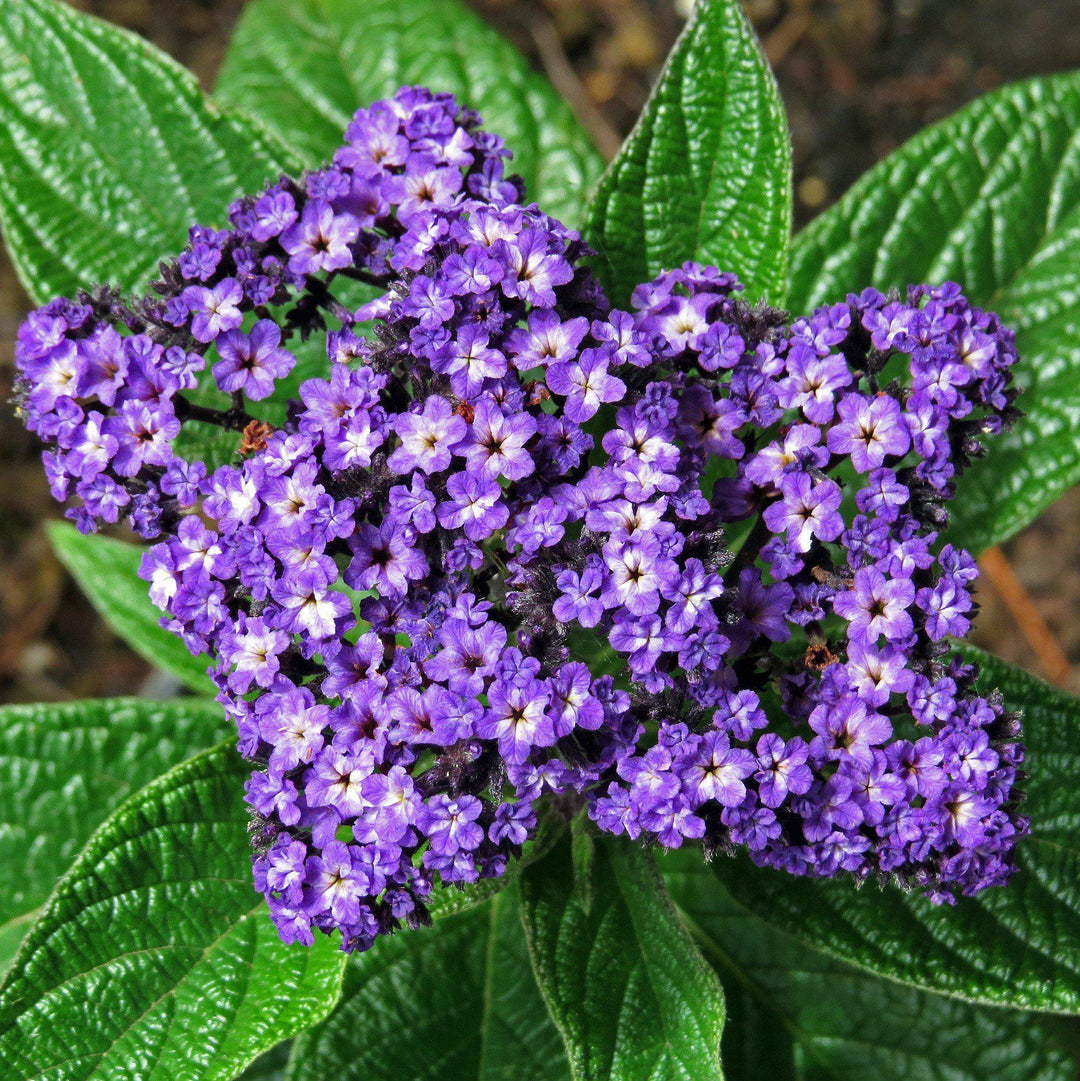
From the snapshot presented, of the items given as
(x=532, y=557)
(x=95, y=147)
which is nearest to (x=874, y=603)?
(x=532, y=557)

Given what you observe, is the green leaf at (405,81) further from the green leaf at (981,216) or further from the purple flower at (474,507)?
the purple flower at (474,507)

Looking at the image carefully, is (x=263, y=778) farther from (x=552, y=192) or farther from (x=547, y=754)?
(x=552, y=192)

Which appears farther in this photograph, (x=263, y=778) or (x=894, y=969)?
(x=894, y=969)

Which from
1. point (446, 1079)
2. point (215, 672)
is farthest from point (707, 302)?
point (446, 1079)

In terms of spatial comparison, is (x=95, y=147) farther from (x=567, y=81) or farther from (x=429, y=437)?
(x=567, y=81)

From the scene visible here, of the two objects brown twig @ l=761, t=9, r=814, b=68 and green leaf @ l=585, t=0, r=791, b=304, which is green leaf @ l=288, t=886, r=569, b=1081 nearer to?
green leaf @ l=585, t=0, r=791, b=304
